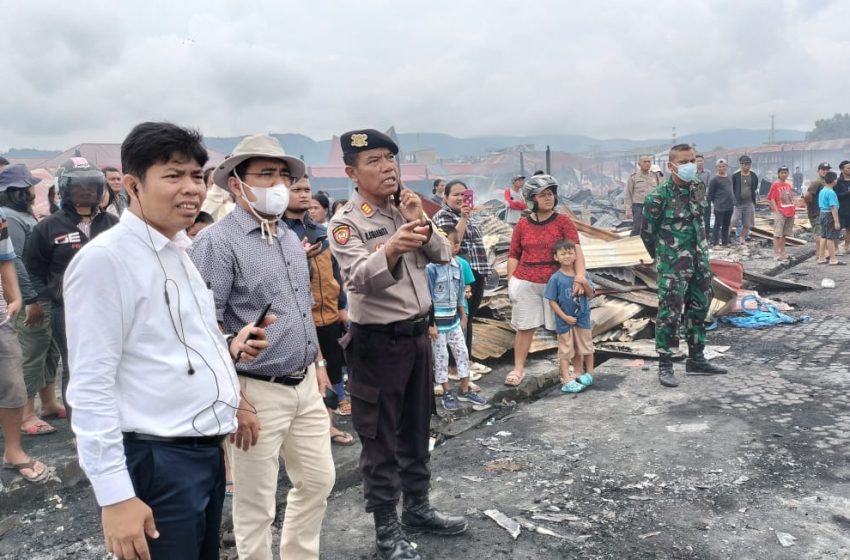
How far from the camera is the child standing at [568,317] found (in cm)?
571

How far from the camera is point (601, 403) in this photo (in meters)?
5.47

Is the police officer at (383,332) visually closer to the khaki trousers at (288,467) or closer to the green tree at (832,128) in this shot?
the khaki trousers at (288,467)

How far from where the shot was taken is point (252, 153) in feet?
8.84

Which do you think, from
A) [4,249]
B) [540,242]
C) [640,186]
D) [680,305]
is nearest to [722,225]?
[640,186]

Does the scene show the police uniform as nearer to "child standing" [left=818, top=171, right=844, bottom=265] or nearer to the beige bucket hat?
"child standing" [left=818, top=171, right=844, bottom=265]

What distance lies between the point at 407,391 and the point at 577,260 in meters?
2.91

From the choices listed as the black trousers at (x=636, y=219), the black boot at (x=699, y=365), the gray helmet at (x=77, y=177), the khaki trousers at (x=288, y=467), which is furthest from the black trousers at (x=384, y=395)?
the black trousers at (x=636, y=219)

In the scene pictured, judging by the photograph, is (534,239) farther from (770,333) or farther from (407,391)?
(770,333)

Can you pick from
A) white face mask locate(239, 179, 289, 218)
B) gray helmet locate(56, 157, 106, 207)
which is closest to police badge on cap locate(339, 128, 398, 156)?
white face mask locate(239, 179, 289, 218)

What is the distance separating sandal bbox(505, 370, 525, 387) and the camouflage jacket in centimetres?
171

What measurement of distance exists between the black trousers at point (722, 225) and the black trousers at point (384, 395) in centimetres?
1236

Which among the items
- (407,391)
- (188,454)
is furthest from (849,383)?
(188,454)

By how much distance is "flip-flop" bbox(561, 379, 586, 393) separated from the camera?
579 centimetres

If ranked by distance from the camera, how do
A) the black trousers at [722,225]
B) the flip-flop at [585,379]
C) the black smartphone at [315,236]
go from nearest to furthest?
1. the black smartphone at [315,236]
2. the flip-flop at [585,379]
3. the black trousers at [722,225]
